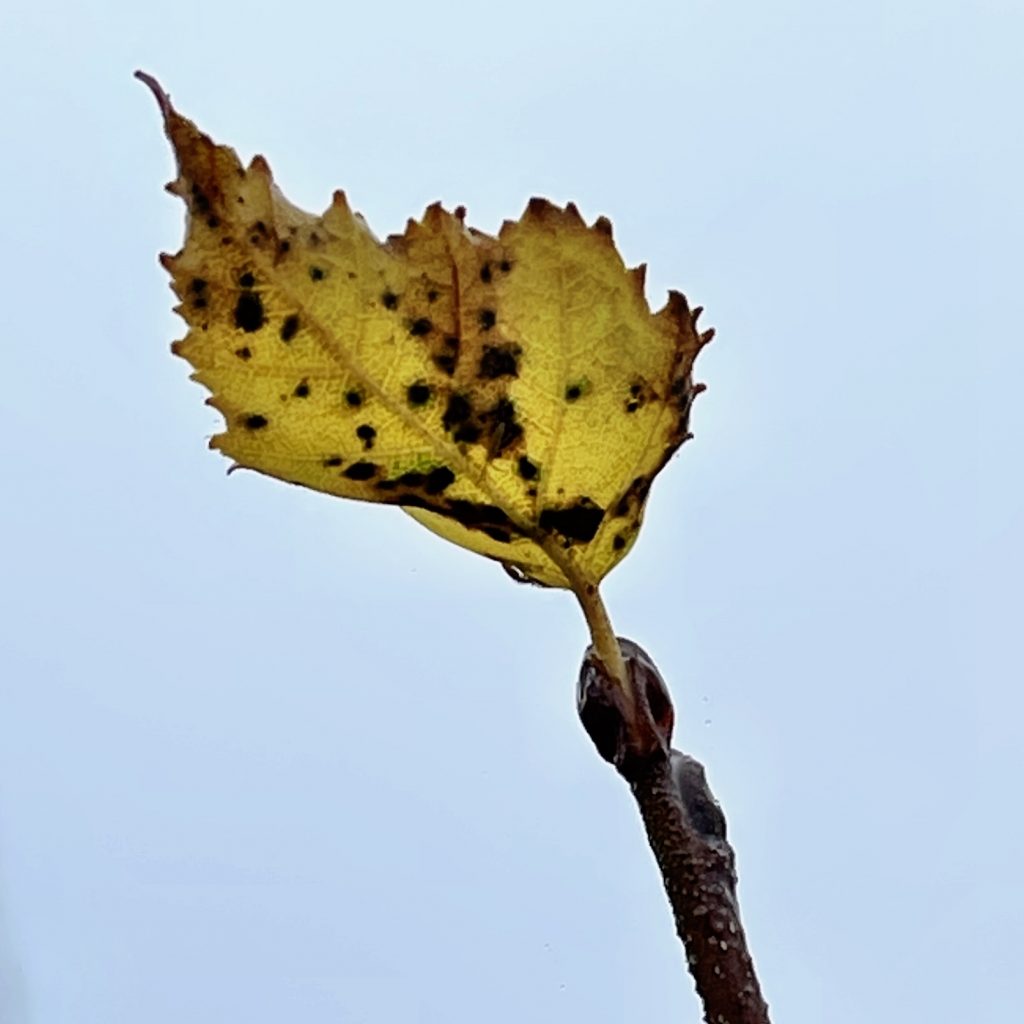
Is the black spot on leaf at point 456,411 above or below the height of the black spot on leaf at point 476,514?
above

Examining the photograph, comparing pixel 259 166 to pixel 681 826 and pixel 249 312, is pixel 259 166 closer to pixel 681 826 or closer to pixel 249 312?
pixel 249 312

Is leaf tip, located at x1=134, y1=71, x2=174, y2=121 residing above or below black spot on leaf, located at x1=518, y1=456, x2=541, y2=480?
above

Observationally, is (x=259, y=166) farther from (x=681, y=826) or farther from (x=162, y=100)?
(x=681, y=826)

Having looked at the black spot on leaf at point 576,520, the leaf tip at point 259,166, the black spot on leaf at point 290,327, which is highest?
the leaf tip at point 259,166

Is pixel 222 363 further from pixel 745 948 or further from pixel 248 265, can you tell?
pixel 745 948

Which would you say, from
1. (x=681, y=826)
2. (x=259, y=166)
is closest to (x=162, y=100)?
(x=259, y=166)
